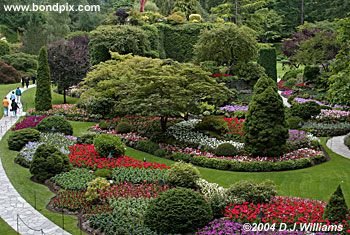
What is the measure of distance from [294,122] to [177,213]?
614 inches

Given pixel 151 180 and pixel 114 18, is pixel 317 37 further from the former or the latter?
pixel 151 180

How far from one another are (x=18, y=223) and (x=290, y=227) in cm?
798

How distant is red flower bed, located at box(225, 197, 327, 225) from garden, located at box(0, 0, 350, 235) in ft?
0.16

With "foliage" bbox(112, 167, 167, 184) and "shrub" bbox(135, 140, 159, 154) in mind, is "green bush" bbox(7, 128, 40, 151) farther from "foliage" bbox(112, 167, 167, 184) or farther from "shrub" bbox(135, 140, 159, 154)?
"foliage" bbox(112, 167, 167, 184)

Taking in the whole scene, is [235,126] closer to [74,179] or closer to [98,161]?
[98,161]

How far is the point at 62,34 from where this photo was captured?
67.2 metres

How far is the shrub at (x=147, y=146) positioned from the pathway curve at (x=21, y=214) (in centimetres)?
676

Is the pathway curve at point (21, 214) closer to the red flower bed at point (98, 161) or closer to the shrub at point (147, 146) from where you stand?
the red flower bed at point (98, 161)

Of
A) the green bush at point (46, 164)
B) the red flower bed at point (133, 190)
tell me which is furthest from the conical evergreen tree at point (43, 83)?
the red flower bed at point (133, 190)

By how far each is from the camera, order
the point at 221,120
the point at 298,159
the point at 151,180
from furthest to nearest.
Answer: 1. the point at 221,120
2. the point at 298,159
3. the point at 151,180

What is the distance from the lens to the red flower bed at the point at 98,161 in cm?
1997

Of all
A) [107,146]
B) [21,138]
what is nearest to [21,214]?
[107,146]

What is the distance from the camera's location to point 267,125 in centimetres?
2094

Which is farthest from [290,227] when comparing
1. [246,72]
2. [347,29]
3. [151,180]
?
[246,72]
